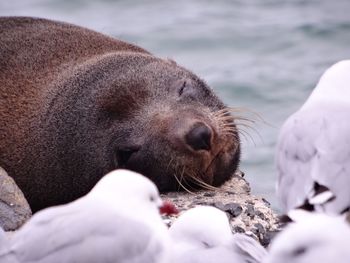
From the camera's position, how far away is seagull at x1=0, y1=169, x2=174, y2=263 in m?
4.72

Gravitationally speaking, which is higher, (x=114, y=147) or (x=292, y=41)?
(x=114, y=147)

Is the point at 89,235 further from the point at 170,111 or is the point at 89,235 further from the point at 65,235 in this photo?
the point at 170,111

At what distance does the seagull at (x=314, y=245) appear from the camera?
4.23m

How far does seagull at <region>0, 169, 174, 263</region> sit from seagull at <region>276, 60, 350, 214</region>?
2.34 feet

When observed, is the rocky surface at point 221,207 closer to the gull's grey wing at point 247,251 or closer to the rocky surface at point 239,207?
the rocky surface at point 239,207

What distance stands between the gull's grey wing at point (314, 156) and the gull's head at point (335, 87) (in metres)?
0.16

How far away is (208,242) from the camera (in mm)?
5074

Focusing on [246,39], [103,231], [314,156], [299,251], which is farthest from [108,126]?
[246,39]

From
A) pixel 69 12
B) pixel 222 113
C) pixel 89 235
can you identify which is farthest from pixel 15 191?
pixel 69 12

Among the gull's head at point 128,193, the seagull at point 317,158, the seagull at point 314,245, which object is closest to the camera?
the seagull at point 314,245

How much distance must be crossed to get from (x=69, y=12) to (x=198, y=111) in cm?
917

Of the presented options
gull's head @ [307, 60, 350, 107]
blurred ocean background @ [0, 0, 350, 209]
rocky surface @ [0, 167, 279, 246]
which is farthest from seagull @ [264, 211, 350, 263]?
blurred ocean background @ [0, 0, 350, 209]

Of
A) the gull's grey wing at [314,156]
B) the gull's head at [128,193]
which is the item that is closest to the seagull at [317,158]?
the gull's grey wing at [314,156]

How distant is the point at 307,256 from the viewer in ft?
14.0
